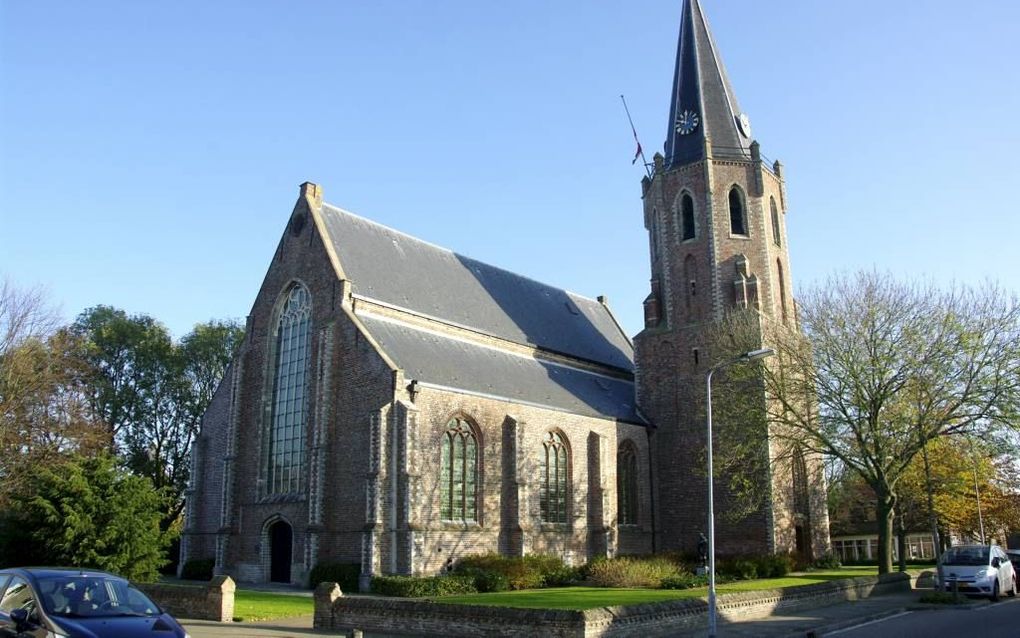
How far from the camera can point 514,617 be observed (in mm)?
14969

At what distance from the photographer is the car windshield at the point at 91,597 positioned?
966 centimetres

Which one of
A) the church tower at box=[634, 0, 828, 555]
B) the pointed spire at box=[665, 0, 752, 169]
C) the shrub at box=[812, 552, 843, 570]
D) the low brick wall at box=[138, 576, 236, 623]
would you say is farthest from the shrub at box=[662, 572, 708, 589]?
the pointed spire at box=[665, 0, 752, 169]

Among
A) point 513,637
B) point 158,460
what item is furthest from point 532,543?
point 158,460

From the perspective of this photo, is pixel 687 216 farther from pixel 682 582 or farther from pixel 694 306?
pixel 682 582

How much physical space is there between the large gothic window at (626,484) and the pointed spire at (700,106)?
14658 millimetres

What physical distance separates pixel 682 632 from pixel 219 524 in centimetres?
2142

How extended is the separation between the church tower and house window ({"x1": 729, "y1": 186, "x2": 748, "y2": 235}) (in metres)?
0.05

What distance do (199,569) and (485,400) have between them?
43.8 feet

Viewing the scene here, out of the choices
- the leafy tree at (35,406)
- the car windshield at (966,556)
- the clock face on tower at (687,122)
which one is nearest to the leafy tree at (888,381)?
the car windshield at (966,556)

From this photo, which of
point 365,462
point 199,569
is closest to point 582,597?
point 365,462

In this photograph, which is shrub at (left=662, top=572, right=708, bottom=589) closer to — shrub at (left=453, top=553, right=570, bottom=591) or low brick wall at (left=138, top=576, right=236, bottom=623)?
shrub at (left=453, top=553, right=570, bottom=591)

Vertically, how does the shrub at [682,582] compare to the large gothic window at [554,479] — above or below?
below

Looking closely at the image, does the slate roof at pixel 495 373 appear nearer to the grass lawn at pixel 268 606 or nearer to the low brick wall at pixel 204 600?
the grass lawn at pixel 268 606

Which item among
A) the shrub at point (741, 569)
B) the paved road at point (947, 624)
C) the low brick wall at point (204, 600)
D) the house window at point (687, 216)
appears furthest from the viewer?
the house window at point (687, 216)
